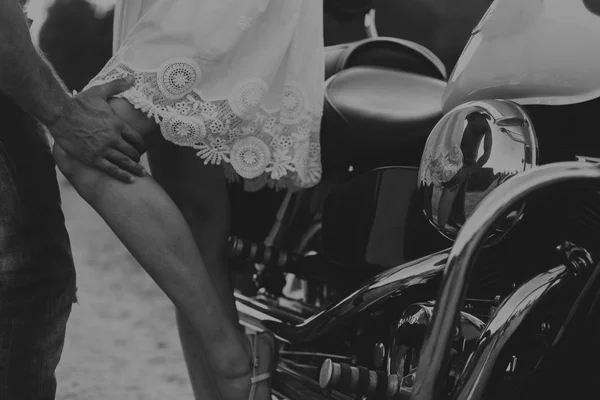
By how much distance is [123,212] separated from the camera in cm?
142

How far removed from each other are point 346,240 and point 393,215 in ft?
0.35

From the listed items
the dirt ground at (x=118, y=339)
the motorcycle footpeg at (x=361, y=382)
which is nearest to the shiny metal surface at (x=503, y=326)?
the motorcycle footpeg at (x=361, y=382)

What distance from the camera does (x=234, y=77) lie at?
1472mm

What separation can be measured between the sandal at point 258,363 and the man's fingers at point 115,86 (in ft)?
1.66

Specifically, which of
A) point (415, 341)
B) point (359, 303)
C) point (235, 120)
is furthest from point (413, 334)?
point (235, 120)

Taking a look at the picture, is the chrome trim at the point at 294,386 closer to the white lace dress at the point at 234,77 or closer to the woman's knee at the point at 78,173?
the white lace dress at the point at 234,77

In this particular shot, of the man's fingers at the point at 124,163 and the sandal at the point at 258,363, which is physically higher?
the man's fingers at the point at 124,163

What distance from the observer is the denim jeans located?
1549 millimetres

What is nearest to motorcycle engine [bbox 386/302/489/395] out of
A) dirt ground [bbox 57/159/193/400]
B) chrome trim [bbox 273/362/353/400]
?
chrome trim [bbox 273/362/353/400]

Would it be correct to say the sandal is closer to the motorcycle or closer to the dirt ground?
the motorcycle

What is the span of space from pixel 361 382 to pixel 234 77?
545mm

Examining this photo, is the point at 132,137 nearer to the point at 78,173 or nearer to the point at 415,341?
the point at 78,173

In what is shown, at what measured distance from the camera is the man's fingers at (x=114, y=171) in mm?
1410

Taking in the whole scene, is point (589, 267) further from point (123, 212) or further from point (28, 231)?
point (28, 231)
